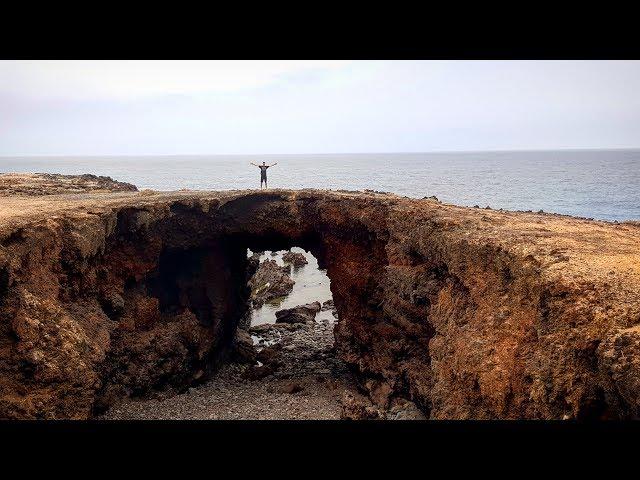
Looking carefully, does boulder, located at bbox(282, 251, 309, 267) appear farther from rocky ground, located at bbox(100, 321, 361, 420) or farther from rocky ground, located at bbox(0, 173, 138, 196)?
rocky ground, located at bbox(0, 173, 138, 196)

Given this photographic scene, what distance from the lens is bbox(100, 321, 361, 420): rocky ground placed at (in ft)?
74.4

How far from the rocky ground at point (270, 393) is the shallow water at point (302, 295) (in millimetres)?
7991

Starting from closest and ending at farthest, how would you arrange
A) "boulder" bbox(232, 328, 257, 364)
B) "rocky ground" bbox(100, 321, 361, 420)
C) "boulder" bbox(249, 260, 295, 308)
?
"rocky ground" bbox(100, 321, 361, 420) < "boulder" bbox(232, 328, 257, 364) < "boulder" bbox(249, 260, 295, 308)

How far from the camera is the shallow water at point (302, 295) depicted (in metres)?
40.9

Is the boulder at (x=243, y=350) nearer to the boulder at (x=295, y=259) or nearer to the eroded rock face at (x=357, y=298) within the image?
the eroded rock face at (x=357, y=298)

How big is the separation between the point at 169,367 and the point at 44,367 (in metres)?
7.87

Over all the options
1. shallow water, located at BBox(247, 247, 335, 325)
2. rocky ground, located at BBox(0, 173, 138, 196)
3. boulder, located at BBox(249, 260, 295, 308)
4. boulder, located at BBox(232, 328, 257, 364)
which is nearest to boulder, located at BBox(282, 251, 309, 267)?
shallow water, located at BBox(247, 247, 335, 325)

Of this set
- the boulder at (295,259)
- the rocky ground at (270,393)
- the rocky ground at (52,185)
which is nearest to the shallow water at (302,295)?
the boulder at (295,259)

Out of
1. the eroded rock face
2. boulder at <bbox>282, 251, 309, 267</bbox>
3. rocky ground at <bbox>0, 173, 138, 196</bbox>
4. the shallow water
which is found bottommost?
the shallow water

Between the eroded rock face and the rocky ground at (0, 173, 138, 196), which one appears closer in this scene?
the eroded rock face

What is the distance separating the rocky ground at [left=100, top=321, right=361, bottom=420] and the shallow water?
7991 mm

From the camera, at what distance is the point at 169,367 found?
24172mm

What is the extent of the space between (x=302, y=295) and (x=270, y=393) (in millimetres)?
21946
